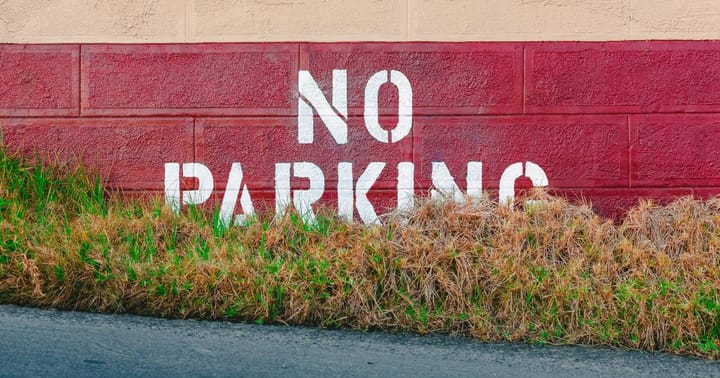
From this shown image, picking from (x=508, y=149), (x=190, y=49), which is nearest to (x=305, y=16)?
(x=190, y=49)

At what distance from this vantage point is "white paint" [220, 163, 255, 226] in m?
5.86

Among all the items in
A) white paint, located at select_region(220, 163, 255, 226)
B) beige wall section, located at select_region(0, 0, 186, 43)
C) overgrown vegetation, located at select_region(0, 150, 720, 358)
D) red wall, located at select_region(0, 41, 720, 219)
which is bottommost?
overgrown vegetation, located at select_region(0, 150, 720, 358)

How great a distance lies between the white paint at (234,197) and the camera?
5855 mm

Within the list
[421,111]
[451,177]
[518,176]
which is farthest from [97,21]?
[518,176]

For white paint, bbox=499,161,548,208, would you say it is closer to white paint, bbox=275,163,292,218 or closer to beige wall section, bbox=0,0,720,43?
beige wall section, bbox=0,0,720,43

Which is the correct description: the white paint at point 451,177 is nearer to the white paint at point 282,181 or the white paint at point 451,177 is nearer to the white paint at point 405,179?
the white paint at point 405,179

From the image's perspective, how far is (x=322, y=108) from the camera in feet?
19.3

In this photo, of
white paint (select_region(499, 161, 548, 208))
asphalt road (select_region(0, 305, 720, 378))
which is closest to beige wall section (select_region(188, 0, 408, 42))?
white paint (select_region(499, 161, 548, 208))

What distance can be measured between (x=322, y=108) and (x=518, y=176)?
1.46 metres

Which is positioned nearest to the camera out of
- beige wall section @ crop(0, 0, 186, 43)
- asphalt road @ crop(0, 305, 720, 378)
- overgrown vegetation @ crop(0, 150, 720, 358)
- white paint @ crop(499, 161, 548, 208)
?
asphalt road @ crop(0, 305, 720, 378)

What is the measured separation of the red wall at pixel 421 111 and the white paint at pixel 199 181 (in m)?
0.05

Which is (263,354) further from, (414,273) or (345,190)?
(345,190)

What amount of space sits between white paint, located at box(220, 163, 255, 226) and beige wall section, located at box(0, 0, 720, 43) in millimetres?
953

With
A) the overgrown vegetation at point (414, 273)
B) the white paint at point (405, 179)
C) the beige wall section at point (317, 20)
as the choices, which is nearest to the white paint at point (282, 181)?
the overgrown vegetation at point (414, 273)
